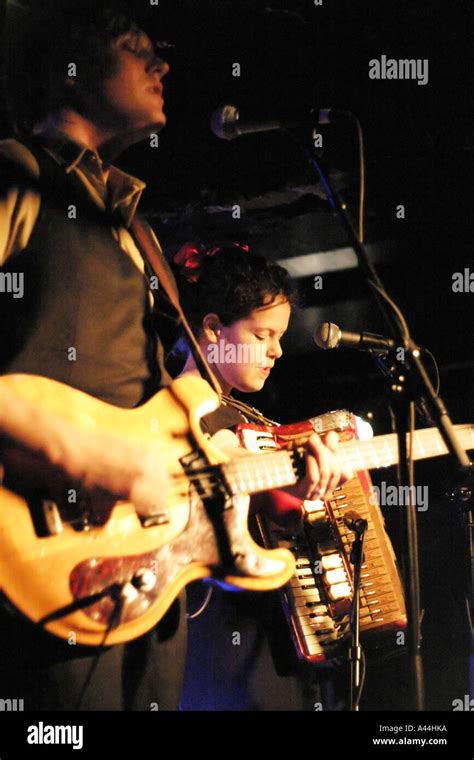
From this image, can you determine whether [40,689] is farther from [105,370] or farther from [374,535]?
[374,535]

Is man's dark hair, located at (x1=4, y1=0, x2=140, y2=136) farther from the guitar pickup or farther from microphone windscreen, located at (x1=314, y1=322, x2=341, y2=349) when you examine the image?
the guitar pickup

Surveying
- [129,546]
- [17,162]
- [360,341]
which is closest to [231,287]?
[360,341]

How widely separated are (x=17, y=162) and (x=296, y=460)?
1.33 metres

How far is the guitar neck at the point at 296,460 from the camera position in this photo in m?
2.28

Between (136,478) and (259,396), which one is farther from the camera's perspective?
(259,396)

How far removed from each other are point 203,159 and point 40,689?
332 centimetres

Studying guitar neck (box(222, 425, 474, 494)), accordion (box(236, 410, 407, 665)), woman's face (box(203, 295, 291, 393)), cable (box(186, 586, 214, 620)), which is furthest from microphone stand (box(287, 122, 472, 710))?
woman's face (box(203, 295, 291, 393))

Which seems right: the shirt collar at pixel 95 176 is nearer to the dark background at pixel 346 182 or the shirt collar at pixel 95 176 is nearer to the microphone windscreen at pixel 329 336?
the dark background at pixel 346 182

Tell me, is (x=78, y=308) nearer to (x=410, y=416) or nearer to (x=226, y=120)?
(x=226, y=120)

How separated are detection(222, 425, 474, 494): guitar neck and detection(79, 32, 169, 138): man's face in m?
1.24

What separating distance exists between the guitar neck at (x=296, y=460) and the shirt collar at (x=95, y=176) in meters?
0.93

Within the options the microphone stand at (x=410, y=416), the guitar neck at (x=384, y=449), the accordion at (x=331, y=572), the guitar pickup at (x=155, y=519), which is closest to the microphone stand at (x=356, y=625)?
the accordion at (x=331, y=572)

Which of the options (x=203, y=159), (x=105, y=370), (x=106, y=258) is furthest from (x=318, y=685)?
(x=203, y=159)

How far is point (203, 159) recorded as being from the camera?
4324 mm
